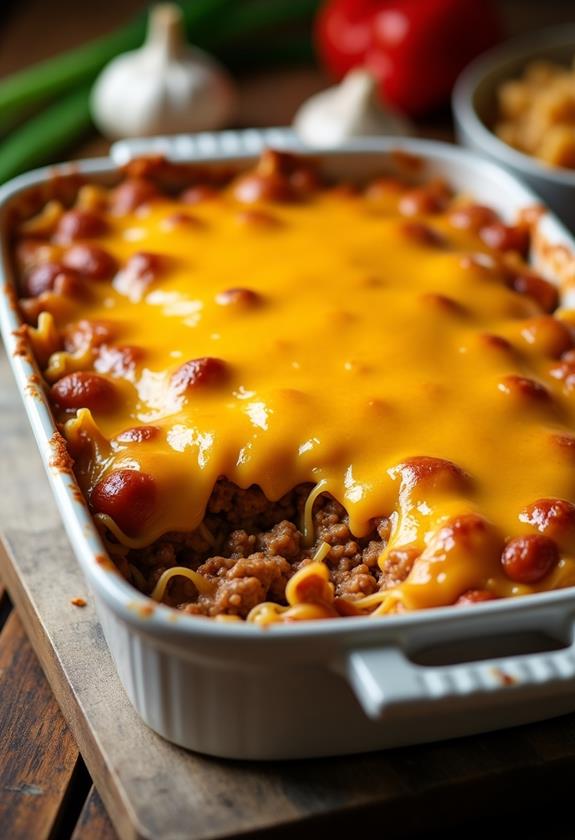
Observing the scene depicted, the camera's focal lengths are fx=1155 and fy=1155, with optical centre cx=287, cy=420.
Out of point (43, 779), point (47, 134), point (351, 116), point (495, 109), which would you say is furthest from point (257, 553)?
Answer: point (495, 109)

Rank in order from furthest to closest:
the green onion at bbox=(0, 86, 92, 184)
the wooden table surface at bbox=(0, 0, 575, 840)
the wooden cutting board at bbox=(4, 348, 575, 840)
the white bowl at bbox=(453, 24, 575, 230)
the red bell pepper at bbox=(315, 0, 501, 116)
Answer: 1. the red bell pepper at bbox=(315, 0, 501, 116)
2. the green onion at bbox=(0, 86, 92, 184)
3. the white bowl at bbox=(453, 24, 575, 230)
4. the wooden table surface at bbox=(0, 0, 575, 840)
5. the wooden cutting board at bbox=(4, 348, 575, 840)

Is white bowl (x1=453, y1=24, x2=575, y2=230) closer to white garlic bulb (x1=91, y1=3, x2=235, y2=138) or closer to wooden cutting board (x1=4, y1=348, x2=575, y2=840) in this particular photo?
white garlic bulb (x1=91, y1=3, x2=235, y2=138)

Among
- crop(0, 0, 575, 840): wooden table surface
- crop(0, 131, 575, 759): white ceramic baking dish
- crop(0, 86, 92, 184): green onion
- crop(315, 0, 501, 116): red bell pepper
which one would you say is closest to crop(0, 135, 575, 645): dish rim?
crop(0, 131, 575, 759): white ceramic baking dish

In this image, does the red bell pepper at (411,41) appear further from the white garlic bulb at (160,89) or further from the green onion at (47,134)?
the green onion at (47,134)

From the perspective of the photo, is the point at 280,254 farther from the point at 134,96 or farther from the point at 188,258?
the point at 134,96

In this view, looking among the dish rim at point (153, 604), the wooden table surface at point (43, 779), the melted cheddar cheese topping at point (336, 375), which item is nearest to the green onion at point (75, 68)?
the melted cheddar cheese topping at point (336, 375)

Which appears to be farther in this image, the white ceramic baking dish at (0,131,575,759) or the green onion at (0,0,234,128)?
the green onion at (0,0,234,128)
